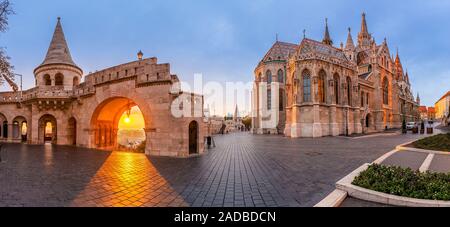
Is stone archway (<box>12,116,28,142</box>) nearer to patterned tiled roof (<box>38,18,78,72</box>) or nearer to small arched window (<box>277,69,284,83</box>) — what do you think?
patterned tiled roof (<box>38,18,78,72</box>)

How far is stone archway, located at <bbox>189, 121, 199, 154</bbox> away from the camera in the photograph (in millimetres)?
12453

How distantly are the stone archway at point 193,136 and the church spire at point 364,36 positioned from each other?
193 feet

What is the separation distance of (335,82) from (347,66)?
4.08 m

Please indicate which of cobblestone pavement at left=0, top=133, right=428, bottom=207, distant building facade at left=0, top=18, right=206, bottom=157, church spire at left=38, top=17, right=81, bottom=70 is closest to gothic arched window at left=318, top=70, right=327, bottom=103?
distant building facade at left=0, top=18, right=206, bottom=157

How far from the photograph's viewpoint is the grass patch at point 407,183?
13.4ft

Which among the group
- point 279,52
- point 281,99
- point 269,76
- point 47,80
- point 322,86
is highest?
point 279,52

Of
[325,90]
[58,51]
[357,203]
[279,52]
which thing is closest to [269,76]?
[279,52]

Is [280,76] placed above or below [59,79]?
above

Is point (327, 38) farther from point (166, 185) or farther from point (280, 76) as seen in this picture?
point (166, 185)

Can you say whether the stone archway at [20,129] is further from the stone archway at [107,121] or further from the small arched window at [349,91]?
the small arched window at [349,91]

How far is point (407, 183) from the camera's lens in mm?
4508

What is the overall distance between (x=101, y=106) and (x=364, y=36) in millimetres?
64269

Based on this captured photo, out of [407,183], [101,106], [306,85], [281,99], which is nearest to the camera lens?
[407,183]
